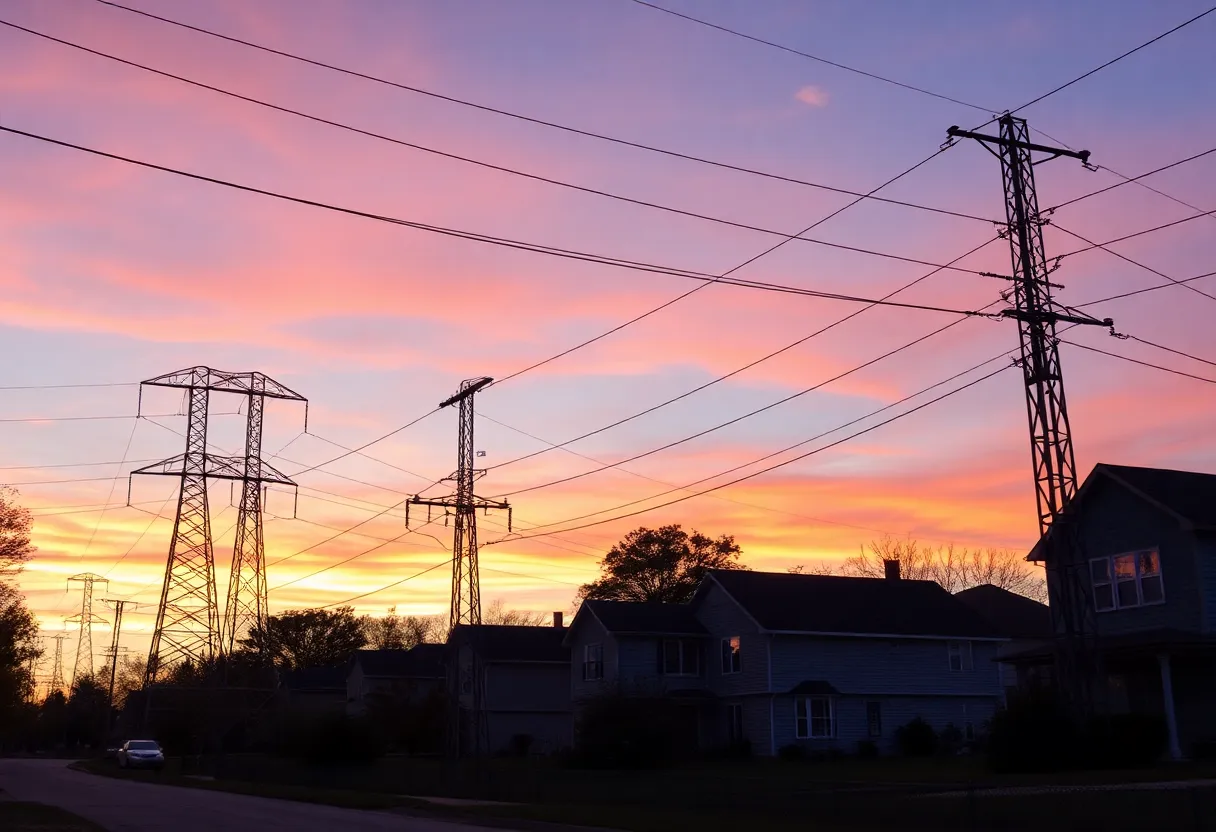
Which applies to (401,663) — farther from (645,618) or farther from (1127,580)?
(1127,580)

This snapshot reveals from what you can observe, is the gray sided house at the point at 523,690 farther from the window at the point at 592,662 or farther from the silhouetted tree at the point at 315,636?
the silhouetted tree at the point at 315,636

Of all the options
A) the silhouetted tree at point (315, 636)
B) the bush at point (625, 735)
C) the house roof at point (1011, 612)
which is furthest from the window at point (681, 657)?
the silhouetted tree at point (315, 636)

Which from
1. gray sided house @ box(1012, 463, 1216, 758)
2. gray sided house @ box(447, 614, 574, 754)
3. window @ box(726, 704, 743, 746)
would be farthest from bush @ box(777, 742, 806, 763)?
gray sided house @ box(447, 614, 574, 754)

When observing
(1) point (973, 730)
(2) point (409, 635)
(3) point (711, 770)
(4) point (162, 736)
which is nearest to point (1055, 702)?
(3) point (711, 770)

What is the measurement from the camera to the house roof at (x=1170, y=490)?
1505 inches

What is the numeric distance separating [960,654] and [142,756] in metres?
40.2

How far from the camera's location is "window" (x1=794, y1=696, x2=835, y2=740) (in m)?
54.4

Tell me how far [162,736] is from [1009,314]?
185 ft

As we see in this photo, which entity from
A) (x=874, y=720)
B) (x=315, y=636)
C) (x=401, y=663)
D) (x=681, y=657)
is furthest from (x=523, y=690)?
(x=315, y=636)

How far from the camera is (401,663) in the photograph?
299 feet

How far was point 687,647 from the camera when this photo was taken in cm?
5984

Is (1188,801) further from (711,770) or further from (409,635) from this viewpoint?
(409,635)

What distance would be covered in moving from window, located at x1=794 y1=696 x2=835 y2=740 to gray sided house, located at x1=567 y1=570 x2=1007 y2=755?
48 mm

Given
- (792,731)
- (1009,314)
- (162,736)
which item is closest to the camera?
(1009,314)
